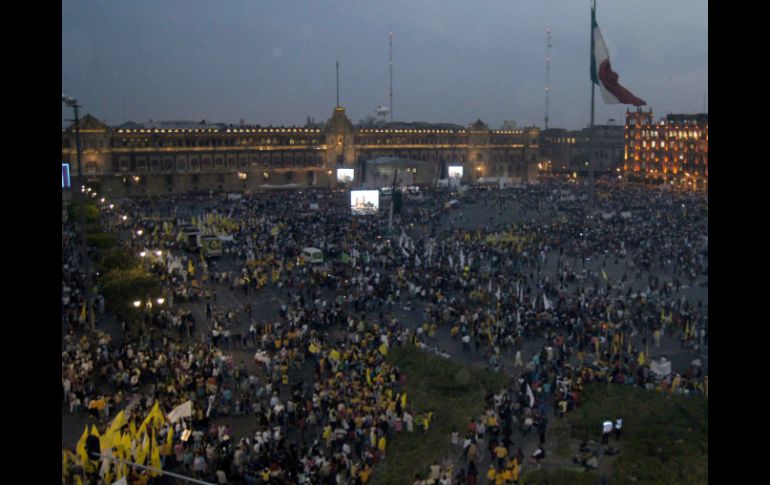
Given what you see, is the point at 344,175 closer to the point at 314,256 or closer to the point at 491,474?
the point at 314,256

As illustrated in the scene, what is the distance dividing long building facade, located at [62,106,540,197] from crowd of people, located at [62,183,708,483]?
119 ft

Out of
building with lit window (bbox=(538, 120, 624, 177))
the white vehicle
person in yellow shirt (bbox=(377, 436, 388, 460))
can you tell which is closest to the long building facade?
building with lit window (bbox=(538, 120, 624, 177))

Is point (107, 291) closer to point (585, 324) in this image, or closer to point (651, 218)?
point (585, 324)

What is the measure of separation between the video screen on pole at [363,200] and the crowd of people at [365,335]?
29.5ft

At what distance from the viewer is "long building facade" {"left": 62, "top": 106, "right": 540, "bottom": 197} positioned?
76938 millimetres

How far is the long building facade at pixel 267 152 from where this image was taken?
3029 inches

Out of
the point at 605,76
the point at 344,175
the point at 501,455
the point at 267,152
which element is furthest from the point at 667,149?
the point at 501,455

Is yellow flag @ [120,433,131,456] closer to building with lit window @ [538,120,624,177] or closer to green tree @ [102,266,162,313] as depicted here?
green tree @ [102,266,162,313]

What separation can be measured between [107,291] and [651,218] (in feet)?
118

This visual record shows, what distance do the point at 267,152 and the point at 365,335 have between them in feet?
222

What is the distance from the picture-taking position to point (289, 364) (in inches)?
746
